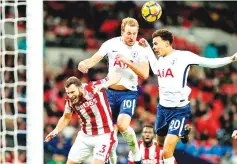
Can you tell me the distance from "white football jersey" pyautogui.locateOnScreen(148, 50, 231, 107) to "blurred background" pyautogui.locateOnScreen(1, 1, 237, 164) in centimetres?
610

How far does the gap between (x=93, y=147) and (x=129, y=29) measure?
164 centimetres

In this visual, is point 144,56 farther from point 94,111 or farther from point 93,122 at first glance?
point 93,122

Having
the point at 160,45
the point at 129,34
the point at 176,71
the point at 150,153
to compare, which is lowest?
the point at 150,153

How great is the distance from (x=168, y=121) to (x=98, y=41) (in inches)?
427

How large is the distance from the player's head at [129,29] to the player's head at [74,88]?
1.05 metres

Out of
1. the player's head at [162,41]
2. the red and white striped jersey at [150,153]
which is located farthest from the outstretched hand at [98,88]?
the red and white striped jersey at [150,153]

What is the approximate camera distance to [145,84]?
1873cm

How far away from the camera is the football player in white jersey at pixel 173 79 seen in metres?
9.31

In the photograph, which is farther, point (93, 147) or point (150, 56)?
point (150, 56)

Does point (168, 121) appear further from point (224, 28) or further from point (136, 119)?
point (224, 28)

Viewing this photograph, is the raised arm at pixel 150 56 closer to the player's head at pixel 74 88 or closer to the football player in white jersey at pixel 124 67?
the football player in white jersey at pixel 124 67

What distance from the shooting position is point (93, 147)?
945 cm

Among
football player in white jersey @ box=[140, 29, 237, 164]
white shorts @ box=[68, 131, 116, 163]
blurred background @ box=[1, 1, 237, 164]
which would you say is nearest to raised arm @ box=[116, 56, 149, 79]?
football player in white jersey @ box=[140, 29, 237, 164]

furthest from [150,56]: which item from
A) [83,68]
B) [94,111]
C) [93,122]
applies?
[93,122]
